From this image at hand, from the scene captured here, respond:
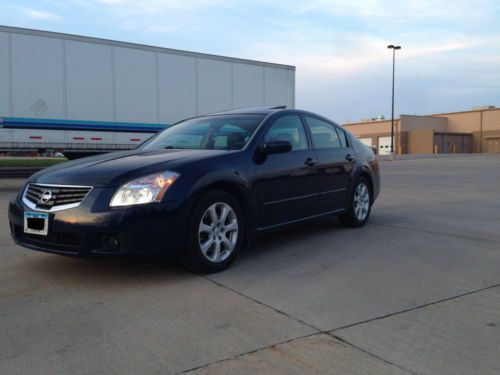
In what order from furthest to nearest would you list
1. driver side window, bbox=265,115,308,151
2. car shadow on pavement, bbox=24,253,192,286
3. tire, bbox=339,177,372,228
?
tire, bbox=339,177,372,228
driver side window, bbox=265,115,308,151
car shadow on pavement, bbox=24,253,192,286

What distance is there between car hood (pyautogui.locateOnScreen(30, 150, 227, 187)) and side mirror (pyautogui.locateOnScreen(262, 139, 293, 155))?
501 millimetres

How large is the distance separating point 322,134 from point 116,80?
927 cm

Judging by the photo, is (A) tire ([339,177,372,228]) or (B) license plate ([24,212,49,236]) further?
(A) tire ([339,177,372,228])

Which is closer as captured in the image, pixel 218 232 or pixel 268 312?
pixel 268 312

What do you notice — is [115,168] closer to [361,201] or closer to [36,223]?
[36,223]

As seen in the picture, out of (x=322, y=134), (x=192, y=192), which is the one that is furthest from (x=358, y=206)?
(x=192, y=192)

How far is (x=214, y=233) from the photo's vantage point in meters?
4.48

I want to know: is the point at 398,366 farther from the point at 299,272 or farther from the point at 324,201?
the point at 324,201

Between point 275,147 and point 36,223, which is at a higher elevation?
point 275,147

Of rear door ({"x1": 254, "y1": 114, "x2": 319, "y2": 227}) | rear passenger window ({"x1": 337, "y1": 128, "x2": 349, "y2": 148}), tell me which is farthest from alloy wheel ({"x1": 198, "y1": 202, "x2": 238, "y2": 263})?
rear passenger window ({"x1": 337, "y1": 128, "x2": 349, "y2": 148})

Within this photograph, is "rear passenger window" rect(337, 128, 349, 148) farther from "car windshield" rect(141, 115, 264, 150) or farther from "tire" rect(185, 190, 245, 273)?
"tire" rect(185, 190, 245, 273)

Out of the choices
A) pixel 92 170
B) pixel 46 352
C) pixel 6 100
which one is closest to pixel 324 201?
pixel 92 170

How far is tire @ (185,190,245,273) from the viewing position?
14.0 feet

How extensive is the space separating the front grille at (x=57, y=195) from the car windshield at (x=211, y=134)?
1457mm
